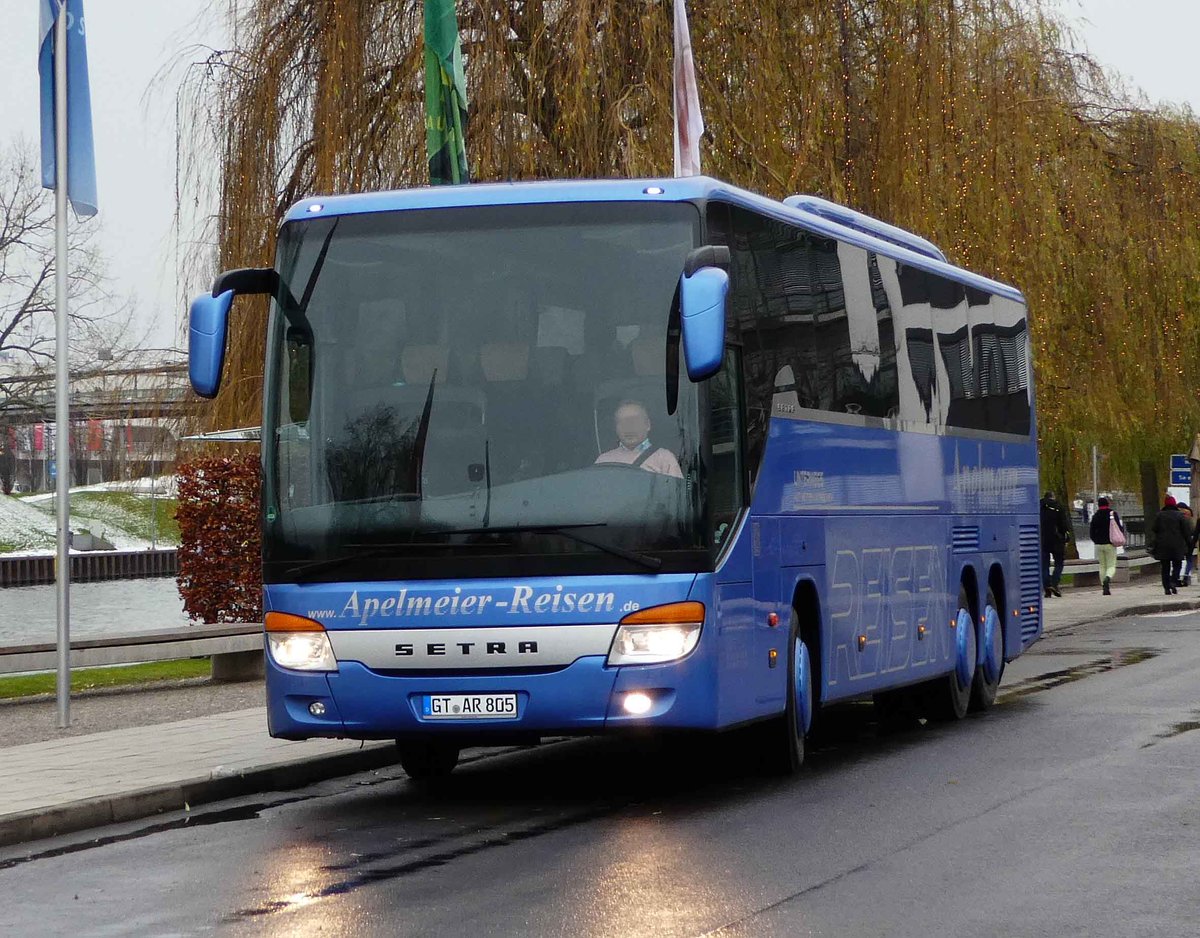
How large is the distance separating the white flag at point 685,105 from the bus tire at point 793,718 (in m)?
7.78

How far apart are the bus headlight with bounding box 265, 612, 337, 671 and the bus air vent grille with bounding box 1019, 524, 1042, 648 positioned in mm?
8844

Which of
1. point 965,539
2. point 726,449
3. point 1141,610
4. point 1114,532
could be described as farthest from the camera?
point 1114,532

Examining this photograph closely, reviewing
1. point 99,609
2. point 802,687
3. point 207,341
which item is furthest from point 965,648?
point 99,609

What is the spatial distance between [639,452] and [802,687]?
2.48 m

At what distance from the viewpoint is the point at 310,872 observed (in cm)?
927

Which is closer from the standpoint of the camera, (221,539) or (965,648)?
(965,648)

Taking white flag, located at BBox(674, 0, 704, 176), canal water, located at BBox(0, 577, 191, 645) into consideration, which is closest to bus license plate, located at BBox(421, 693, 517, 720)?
white flag, located at BBox(674, 0, 704, 176)

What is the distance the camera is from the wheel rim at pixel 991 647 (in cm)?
1719

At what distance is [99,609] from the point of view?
54594 millimetres

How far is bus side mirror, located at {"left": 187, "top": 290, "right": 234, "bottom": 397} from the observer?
430 inches

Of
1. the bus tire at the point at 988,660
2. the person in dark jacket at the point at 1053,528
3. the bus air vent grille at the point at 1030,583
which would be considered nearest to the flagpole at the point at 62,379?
the bus tire at the point at 988,660

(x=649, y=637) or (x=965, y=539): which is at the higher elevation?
(x=965, y=539)

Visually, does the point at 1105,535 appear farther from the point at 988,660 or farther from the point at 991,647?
the point at 988,660

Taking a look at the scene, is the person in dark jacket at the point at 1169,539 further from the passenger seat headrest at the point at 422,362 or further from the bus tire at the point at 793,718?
the passenger seat headrest at the point at 422,362
